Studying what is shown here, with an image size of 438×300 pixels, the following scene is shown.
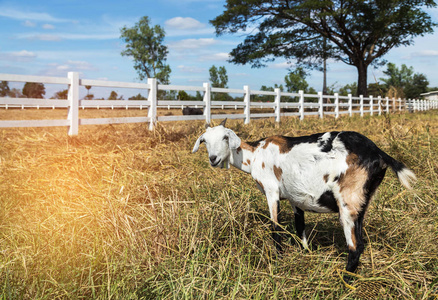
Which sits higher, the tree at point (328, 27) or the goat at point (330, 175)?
the tree at point (328, 27)

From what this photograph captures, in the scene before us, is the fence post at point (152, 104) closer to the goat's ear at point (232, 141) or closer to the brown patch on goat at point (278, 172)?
the goat's ear at point (232, 141)

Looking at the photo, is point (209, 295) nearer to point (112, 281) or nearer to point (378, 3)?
point (112, 281)

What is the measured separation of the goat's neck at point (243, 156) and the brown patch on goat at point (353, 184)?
2.79ft

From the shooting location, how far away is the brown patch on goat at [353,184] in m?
2.38

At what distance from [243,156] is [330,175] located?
33.0 inches

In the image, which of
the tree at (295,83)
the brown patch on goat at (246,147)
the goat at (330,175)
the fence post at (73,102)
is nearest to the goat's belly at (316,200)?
the goat at (330,175)

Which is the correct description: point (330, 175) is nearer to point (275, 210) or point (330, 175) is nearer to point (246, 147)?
point (275, 210)

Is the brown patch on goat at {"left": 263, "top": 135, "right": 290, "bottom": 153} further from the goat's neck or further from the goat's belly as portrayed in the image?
the goat's belly

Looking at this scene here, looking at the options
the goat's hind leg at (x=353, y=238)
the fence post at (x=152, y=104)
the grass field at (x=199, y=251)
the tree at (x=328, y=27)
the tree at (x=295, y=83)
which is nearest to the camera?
the grass field at (x=199, y=251)

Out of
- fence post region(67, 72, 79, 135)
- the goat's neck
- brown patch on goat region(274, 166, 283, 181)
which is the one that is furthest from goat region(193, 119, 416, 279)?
fence post region(67, 72, 79, 135)

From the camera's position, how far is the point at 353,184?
242 cm

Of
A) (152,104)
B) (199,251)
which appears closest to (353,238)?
(199,251)

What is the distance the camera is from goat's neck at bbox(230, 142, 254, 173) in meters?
3.10

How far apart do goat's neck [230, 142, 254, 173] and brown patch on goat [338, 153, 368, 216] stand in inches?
33.4
